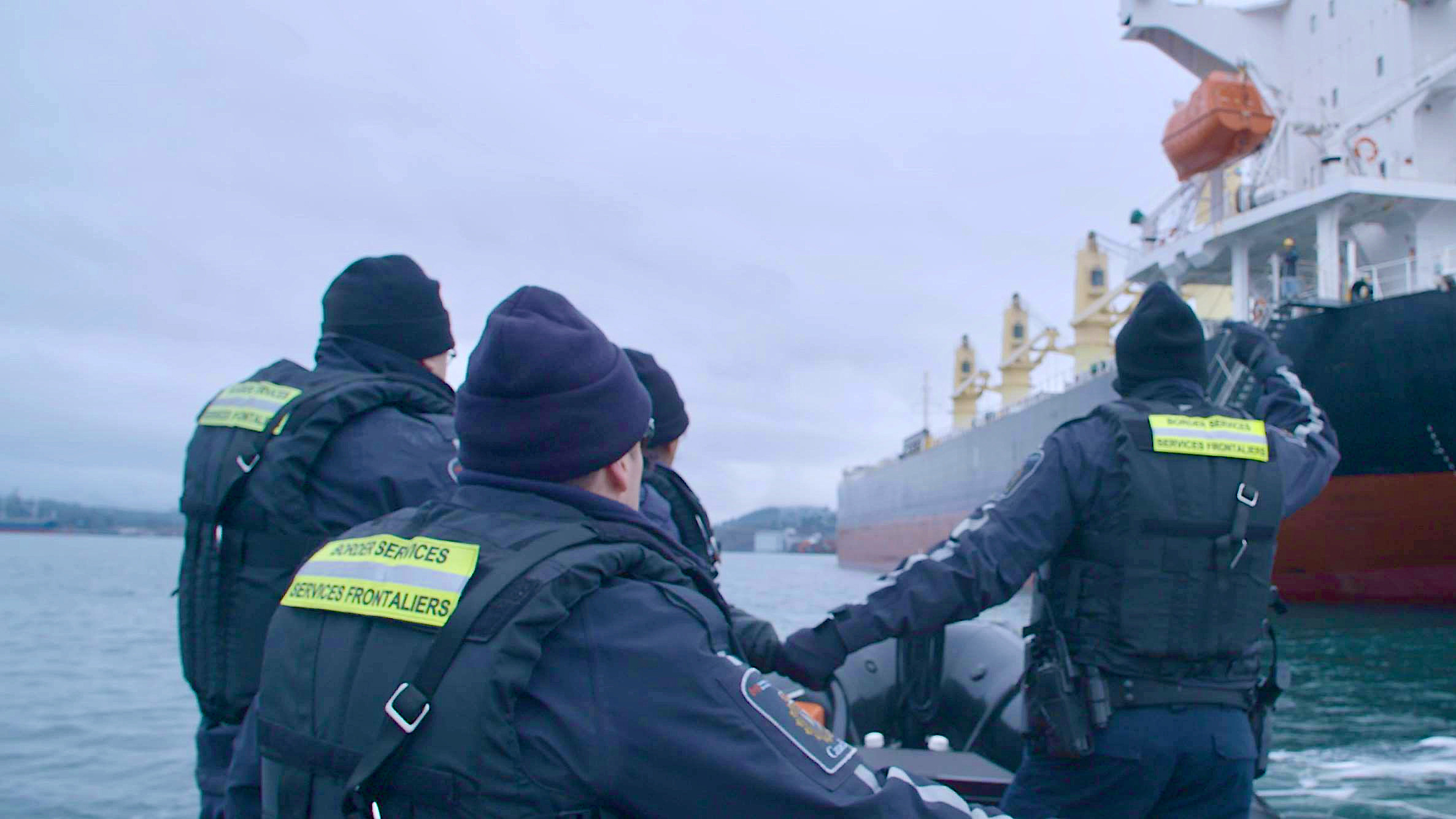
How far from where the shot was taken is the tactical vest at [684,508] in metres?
3.32

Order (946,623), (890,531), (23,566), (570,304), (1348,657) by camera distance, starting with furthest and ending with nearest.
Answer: (23,566)
(890,531)
(1348,657)
(946,623)
(570,304)

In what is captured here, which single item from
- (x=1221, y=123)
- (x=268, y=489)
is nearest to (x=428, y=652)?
(x=268, y=489)

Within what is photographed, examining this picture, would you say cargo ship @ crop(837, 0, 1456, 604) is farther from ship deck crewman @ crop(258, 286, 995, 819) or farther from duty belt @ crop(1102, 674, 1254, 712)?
ship deck crewman @ crop(258, 286, 995, 819)

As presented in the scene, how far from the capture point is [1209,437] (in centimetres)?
257

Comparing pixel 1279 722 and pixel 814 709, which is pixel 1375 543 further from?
pixel 814 709

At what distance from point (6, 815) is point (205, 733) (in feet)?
15.3

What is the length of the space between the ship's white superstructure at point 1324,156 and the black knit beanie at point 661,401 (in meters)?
14.0

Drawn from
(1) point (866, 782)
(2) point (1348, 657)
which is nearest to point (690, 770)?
(1) point (866, 782)

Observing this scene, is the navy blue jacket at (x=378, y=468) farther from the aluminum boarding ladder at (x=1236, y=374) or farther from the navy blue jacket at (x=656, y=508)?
the aluminum boarding ladder at (x=1236, y=374)

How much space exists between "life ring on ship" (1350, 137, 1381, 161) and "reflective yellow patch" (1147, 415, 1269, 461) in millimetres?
16867

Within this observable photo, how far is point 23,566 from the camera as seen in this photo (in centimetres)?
4997

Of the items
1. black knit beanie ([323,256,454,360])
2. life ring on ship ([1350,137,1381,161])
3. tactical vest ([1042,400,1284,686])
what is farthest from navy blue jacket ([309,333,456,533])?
life ring on ship ([1350,137,1381,161])

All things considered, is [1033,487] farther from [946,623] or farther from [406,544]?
[406,544]

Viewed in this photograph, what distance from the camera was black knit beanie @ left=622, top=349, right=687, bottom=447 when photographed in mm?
3434
